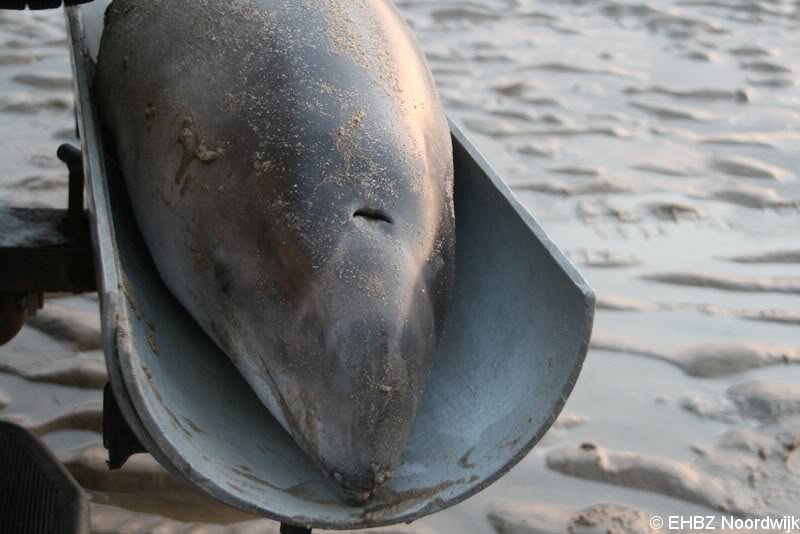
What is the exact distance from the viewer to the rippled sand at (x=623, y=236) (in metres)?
2.40

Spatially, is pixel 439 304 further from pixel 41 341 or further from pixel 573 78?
pixel 573 78

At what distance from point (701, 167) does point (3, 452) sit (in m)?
2.86

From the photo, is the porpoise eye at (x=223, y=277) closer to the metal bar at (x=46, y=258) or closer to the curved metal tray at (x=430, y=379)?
the curved metal tray at (x=430, y=379)

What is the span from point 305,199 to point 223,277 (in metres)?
0.18

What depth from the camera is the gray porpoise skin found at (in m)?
1.54

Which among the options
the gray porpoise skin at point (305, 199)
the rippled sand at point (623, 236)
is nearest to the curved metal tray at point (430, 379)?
the gray porpoise skin at point (305, 199)

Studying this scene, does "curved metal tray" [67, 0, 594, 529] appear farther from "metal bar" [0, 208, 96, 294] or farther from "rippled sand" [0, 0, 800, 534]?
"rippled sand" [0, 0, 800, 534]

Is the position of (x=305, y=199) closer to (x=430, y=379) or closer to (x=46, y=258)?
(x=430, y=379)

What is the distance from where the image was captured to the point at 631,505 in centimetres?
237

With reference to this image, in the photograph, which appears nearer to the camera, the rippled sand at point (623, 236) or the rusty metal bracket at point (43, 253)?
the rusty metal bracket at point (43, 253)

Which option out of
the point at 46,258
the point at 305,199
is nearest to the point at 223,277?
the point at 305,199

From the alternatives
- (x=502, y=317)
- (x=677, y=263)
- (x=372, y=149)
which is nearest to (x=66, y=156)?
(x=372, y=149)

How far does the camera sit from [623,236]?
11.6 ft

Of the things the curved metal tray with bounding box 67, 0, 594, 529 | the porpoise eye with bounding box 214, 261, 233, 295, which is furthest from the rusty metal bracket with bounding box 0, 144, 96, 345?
the porpoise eye with bounding box 214, 261, 233, 295
